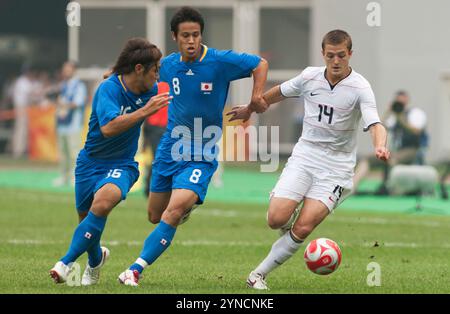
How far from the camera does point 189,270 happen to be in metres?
11.9

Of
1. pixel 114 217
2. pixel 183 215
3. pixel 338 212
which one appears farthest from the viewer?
pixel 338 212

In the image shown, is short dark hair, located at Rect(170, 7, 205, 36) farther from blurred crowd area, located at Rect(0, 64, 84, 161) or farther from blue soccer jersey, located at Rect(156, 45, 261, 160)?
blurred crowd area, located at Rect(0, 64, 84, 161)

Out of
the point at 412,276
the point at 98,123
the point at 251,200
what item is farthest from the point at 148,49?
the point at 251,200

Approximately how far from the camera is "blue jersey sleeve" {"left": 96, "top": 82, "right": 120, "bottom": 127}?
32.3 feet

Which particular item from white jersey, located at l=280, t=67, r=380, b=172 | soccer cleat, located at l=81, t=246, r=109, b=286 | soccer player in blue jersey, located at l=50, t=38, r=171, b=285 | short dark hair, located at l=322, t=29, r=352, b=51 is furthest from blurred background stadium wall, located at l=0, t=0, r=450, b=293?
short dark hair, located at l=322, t=29, r=352, b=51

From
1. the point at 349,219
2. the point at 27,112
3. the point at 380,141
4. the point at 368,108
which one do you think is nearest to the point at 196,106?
the point at 368,108

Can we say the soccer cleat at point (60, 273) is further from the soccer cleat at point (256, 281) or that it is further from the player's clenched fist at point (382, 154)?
the player's clenched fist at point (382, 154)

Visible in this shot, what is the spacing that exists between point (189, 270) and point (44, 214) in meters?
6.94

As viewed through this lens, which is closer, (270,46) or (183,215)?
(183,215)

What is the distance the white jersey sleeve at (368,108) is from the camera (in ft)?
33.2

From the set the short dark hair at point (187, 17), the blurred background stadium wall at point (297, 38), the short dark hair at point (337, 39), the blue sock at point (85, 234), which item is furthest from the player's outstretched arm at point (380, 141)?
the blurred background stadium wall at point (297, 38)

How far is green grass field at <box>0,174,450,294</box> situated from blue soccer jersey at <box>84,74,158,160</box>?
114 centimetres

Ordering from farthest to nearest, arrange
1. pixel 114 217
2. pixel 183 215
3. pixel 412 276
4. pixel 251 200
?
pixel 251 200 < pixel 114 217 < pixel 412 276 < pixel 183 215
